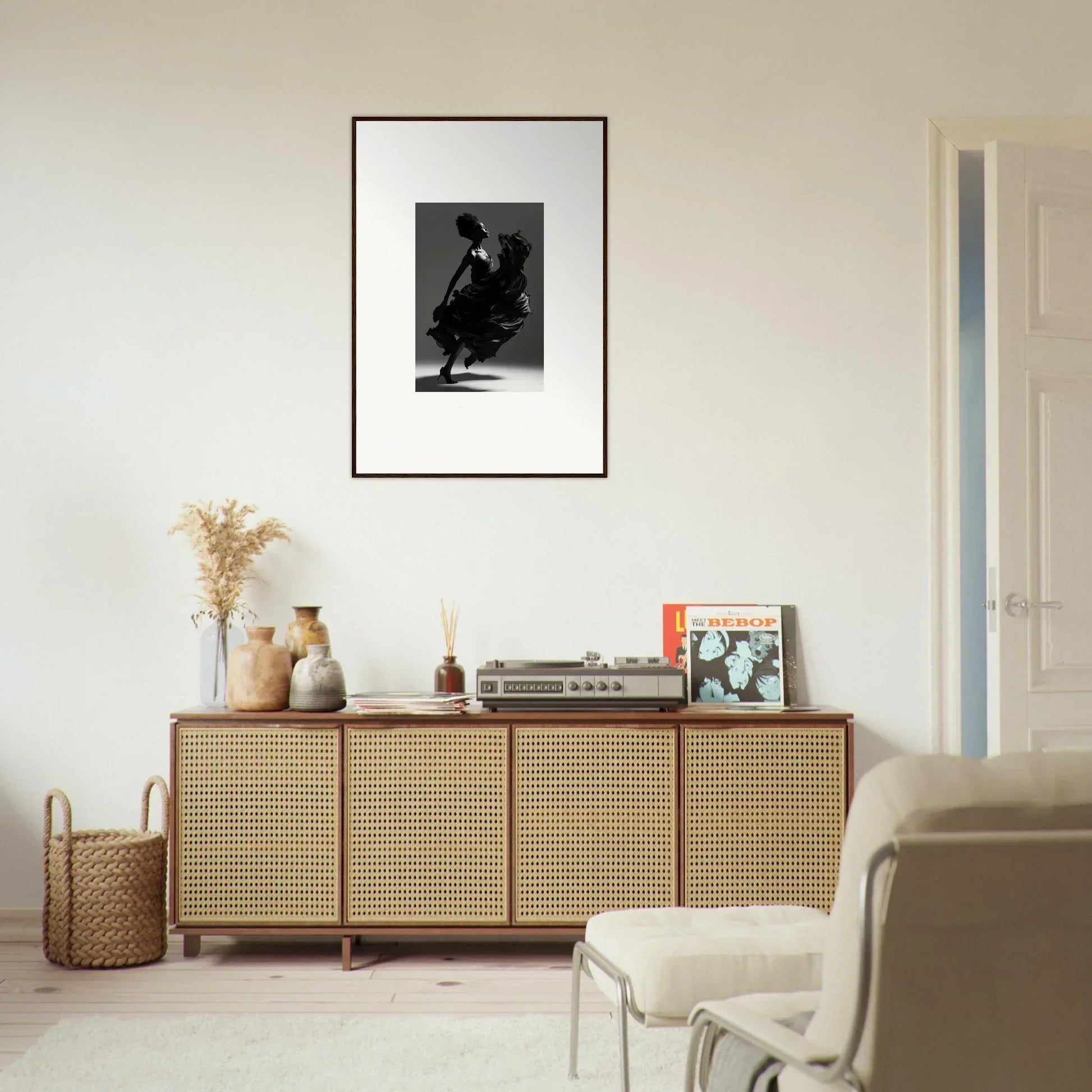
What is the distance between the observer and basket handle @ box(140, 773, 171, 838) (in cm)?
345

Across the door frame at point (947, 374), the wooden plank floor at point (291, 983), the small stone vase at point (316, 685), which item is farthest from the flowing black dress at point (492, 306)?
the wooden plank floor at point (291, 983)

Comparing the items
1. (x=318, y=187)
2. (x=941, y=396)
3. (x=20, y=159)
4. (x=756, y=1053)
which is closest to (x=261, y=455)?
(x=318, y=187)

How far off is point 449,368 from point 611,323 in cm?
57

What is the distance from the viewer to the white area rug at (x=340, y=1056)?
2.54 m

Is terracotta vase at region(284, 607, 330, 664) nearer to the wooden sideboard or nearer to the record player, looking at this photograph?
the wooden sideboard

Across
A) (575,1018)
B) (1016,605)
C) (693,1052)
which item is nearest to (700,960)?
(693,1052)

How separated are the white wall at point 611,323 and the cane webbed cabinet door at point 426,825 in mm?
443

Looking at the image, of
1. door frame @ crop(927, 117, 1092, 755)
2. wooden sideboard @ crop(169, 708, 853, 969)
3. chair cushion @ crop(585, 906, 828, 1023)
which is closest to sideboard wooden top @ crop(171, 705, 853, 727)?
wooden sideboard @ crop(169, 708, 853, 969)

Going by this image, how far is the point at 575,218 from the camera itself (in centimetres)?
390

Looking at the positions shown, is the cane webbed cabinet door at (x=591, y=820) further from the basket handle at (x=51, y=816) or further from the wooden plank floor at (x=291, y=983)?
the basket handle at (x=51, y=816)

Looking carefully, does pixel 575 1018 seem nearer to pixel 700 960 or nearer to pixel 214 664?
pixel 700 960

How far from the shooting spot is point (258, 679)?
137 inches

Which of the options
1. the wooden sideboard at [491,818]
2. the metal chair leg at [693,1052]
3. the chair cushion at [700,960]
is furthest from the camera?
the wooden sideboard at [491,818]

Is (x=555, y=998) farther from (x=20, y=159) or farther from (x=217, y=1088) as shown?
(x=20, y=159)
